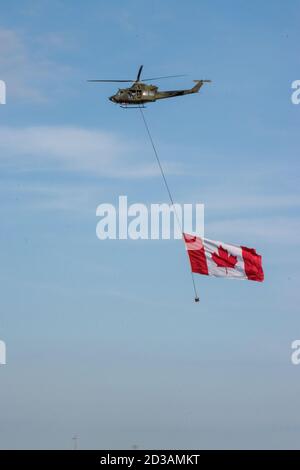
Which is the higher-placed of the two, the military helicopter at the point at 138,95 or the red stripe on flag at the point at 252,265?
the military helicopter at the point at 138,95

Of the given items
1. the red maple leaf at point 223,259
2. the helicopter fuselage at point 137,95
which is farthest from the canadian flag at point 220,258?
the helicopter fuselage at point 137,95

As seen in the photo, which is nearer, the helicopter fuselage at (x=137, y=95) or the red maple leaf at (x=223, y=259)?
the red maple leaf at (x=223, y=259)

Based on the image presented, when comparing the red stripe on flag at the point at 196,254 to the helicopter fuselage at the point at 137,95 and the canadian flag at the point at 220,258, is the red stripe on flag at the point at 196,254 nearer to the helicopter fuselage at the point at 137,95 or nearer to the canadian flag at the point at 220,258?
the canadian flag at the point at 220,258

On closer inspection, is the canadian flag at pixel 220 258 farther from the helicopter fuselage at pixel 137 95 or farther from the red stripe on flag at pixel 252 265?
the helicopter fuselage at pixel 137 95

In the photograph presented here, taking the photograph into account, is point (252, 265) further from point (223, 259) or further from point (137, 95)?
point (137, 95)

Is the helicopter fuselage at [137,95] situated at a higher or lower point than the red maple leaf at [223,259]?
higher

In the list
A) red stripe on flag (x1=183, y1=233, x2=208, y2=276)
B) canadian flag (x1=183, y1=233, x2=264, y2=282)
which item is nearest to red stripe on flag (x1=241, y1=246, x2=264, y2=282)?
canadian flag (x1=183, y1=233, x2=264, y2=282)
